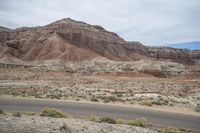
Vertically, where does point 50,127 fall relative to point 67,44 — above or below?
below

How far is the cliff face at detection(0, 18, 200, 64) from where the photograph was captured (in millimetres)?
123750

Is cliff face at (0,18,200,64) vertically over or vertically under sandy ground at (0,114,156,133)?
over

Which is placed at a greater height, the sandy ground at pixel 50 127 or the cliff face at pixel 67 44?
the cliff face at pixel 67 44

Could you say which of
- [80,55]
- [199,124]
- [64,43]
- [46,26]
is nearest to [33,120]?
[199,124]

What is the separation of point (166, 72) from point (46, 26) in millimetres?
74534

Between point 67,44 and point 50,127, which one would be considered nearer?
point 50,127

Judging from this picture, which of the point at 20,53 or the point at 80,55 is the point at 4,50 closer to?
the point at 20,53

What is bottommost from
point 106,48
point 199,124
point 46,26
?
point 199,124

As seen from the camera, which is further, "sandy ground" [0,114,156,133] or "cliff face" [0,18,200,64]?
"cliff face" [0,18,200,64]

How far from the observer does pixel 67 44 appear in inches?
5069

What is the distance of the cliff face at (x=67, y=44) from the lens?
123750 millimetres

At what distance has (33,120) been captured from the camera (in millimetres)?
13438

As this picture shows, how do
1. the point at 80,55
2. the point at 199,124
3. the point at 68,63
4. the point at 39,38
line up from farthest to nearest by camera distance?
the point at 39,38, the point at 80,55, the point at 68,63, the point at 199,124

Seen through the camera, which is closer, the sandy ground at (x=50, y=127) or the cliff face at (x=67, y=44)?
the sandy ground at (x=50, y=127)
